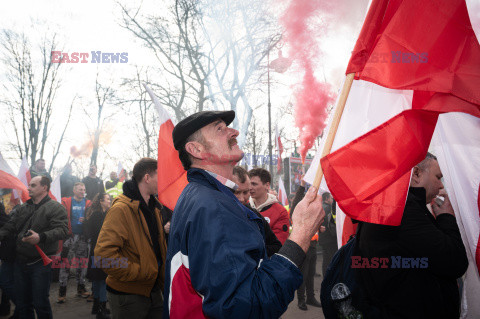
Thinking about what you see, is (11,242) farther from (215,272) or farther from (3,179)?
(215,272)

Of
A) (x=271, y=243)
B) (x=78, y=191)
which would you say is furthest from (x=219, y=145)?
(x=78, y=191)

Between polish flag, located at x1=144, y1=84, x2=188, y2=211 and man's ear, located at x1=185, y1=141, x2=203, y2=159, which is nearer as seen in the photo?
man's ear, located at x1=185, y1=141, x2=203, y2=159

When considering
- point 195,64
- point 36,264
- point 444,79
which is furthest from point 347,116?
point 195,64

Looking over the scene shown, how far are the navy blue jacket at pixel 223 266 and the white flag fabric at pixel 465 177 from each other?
5.96ft

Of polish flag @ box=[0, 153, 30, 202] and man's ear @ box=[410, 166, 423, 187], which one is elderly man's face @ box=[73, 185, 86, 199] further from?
man's ear @ box=[410, 166, 423, 187]

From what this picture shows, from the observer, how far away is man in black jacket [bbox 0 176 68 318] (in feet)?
14.8

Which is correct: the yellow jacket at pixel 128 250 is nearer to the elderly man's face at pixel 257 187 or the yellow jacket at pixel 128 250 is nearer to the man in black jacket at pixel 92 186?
the elderly man's face at pixel 257 187

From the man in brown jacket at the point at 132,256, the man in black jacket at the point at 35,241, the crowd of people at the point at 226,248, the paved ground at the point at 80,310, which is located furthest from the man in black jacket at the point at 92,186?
the man in brown jacket at the point at 132,256

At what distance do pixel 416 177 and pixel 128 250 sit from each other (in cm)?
278

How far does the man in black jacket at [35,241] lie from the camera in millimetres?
4504

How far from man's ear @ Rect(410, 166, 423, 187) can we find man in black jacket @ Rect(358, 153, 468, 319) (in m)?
0.19

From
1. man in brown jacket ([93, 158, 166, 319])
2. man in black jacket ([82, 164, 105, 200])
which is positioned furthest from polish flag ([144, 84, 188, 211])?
man in black jacket ([82, 164, 105, 200])

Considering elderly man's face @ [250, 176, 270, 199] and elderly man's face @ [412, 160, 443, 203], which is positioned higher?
elderly man's face @ [412, 160, 443, 203]

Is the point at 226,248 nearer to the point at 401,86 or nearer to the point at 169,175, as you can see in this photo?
the point at 401,86
